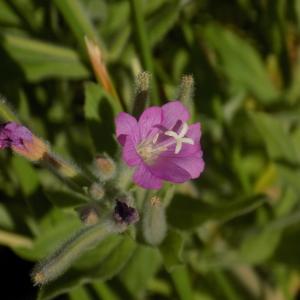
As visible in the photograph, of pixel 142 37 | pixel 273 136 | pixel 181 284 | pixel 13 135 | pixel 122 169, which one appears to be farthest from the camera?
pixel 273 136

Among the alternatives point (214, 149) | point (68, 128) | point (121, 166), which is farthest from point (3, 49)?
point (214, 149)

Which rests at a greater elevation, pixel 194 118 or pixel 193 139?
pixel 193 139

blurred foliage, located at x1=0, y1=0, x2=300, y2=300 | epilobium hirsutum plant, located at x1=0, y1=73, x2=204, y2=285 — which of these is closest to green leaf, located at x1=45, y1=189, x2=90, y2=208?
blurred foliage, located at x1=0, y1=0, x2=300, y2=300

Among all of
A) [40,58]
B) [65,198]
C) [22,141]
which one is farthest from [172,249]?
[40,58]

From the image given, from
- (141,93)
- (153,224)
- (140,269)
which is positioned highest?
(141,93)

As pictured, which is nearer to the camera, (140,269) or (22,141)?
(22,141)

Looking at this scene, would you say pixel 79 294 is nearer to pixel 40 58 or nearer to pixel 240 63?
pixel 40 58

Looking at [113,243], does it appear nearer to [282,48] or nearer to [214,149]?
[214,149]
